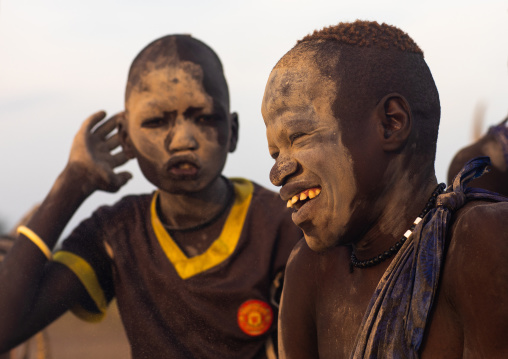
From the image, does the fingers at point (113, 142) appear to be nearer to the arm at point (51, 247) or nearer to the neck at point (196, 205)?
the arm at point (51, 247)

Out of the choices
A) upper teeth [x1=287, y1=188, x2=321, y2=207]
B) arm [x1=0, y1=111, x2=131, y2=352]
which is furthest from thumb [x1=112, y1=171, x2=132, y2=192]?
upper teeth [x1=287, y1=188, x2=321, y2=207]

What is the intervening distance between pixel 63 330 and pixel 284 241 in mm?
8111

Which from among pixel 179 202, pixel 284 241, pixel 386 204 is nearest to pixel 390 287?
pixel 386 204

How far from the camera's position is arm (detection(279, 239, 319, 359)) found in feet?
8.99

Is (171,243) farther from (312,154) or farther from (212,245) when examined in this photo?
(312,154)

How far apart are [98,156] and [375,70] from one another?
2.46 meters

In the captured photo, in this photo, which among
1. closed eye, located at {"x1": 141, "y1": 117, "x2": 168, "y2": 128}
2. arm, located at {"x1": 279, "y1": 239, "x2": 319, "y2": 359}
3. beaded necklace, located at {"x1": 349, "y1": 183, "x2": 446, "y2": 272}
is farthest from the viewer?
closed eye, located at {"x1": 141, "y1": 117, "x2": 168, "y2": 128}

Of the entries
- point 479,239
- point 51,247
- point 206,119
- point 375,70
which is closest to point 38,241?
point 51,247

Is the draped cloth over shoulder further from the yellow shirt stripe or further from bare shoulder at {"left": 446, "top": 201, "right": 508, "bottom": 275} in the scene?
the yellow shirt stripe

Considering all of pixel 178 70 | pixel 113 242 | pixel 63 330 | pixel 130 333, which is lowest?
pixel 63 330

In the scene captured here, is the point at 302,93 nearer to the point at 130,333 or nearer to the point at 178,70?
the point at 178,70

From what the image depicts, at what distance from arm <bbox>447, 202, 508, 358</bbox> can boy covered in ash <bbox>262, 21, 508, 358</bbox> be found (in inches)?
0.7

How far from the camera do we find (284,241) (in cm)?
407

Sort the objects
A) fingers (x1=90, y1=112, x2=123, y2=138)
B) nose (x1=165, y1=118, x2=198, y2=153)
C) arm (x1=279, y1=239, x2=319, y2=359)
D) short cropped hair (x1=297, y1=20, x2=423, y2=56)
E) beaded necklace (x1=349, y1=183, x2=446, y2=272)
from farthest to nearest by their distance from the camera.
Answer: fingers (x1=90, y1=112, x2=123, y2=138)
nose (x1=165, y1=118, x2=198, y2=153)
arm (x1=279, y1=239, x2=319, y2=359)
short cropped hair (x1=297, y1=20, x2=423, y2=56)
beaded necklace (x1=349, y1=183, x2=446, y2=272)
